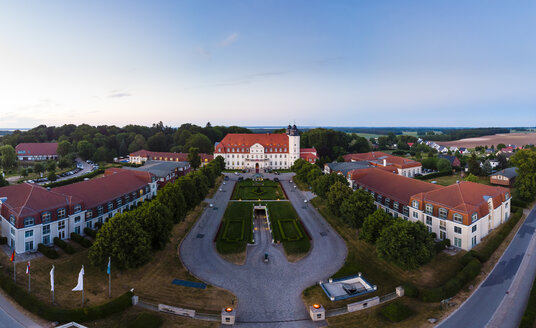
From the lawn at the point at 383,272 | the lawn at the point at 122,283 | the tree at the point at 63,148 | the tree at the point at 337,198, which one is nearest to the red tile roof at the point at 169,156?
the tree at the point at 63,148

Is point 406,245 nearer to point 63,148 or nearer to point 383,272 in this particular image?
point 383,272

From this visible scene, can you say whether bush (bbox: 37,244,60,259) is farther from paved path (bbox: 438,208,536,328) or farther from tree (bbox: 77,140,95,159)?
tree (bbox: 77,140,95,159)

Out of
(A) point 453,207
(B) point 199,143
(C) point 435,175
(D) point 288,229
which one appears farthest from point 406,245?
(B) point 199,143

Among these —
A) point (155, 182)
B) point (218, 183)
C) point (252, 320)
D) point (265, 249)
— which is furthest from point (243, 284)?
point (218, 183)

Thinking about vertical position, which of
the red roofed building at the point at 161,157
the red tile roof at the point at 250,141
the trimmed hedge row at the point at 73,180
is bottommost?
the trimmed hedge row at the point at 73,180

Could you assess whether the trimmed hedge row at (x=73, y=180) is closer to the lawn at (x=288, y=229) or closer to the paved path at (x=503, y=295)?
the lawn at (x=288, y=229)

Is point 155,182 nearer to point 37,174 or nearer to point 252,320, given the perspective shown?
point 252,320
